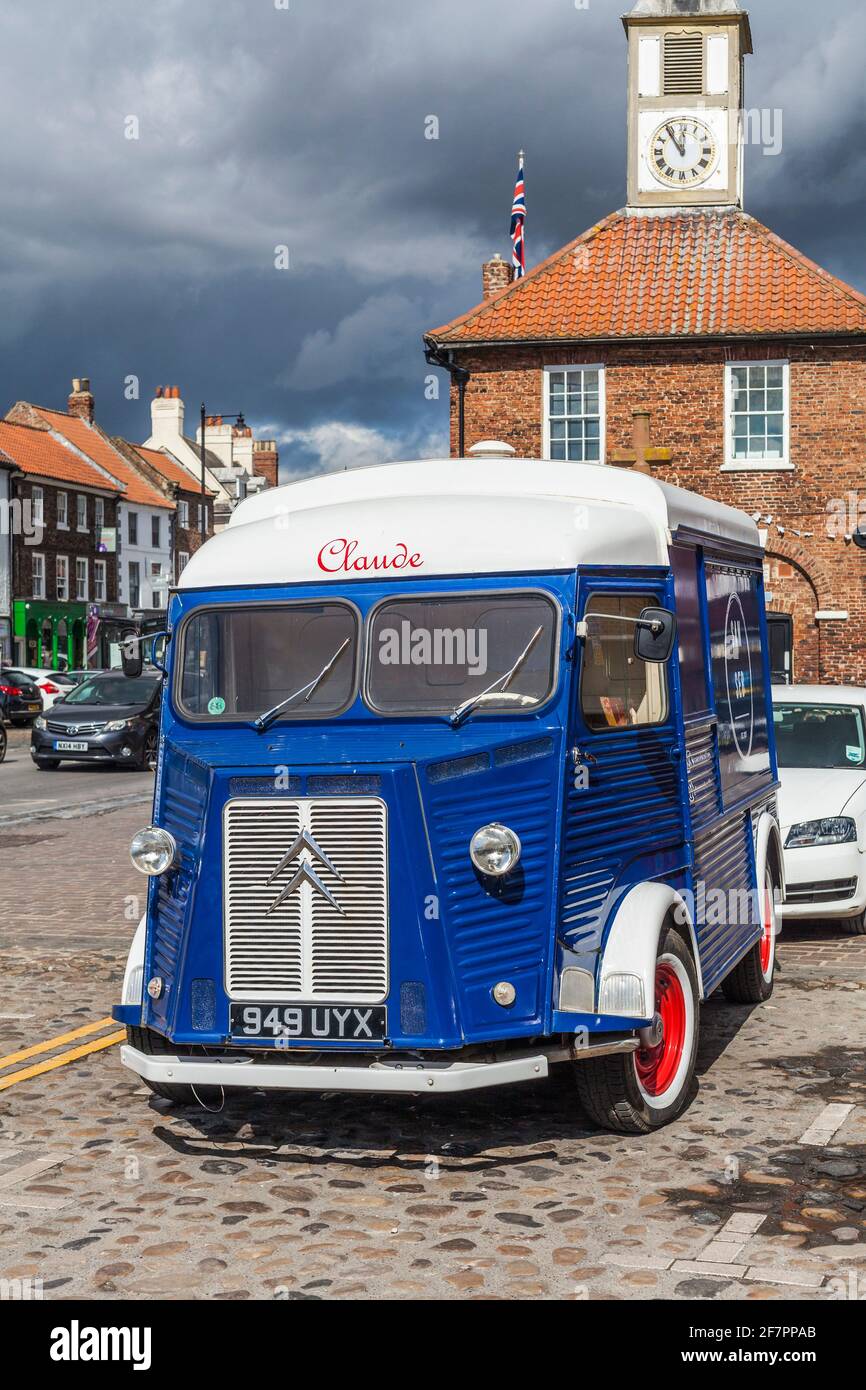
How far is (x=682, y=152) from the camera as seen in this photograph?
30.8 m

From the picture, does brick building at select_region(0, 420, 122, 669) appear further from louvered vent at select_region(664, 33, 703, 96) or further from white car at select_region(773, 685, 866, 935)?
white car at select_region(773, 685, 866, 935)

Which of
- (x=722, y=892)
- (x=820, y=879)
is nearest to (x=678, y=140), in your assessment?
(x=820, y=879)

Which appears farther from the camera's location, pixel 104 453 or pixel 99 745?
pixel 104 453

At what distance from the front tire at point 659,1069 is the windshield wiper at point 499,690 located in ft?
3.85

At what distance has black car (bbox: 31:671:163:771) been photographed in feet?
86.0

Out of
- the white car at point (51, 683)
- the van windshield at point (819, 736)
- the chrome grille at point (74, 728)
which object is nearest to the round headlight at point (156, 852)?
the van windshield at point (819, 736)

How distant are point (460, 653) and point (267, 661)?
2.55 ft

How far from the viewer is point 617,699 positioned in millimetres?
6211

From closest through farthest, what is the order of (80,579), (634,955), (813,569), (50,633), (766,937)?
(634,955) < (766,937) < (813,569) < (50,633) < (80,579)

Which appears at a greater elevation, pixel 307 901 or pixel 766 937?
pixel 307 901

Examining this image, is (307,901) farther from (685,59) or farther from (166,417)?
(166,417)

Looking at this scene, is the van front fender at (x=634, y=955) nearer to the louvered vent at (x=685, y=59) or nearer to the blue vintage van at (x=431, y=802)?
the blue vintage van at (x=431, y=802)

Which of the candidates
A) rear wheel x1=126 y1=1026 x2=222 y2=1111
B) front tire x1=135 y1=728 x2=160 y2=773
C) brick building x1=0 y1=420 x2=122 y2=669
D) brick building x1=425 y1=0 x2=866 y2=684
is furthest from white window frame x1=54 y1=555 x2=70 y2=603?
rear wheel x1=126 y1=1026 x2=222 y2=1111
